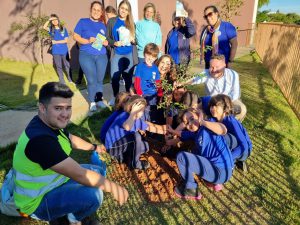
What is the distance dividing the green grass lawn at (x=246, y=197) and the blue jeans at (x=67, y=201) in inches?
21.0

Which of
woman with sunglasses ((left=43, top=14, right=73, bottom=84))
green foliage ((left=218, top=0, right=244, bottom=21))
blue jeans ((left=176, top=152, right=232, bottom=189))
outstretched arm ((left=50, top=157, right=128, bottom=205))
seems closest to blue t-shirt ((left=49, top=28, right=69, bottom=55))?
woman with sunglasses ((left=43, top=14, right=73, bottom=84))

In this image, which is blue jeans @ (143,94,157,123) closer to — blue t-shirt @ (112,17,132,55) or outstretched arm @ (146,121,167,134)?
outstretched arm @ (146,121,167,134)

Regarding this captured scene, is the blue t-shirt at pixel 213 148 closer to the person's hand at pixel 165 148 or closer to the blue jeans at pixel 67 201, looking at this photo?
the person's hand at pixel 165 148

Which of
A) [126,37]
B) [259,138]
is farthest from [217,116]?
[126,37]

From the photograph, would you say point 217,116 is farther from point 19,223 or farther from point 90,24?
point 90,24

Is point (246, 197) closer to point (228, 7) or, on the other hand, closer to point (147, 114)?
point (147, 114)

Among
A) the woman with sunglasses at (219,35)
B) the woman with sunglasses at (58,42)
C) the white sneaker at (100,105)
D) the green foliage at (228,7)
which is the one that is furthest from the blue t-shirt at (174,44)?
the green foliage at (228,7)

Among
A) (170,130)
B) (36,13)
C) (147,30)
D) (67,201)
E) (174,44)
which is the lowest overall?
(170,130)

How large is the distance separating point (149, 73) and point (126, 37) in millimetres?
1387

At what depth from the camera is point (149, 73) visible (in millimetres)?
4023

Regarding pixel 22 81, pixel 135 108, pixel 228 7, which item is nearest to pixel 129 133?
pixel 135 108

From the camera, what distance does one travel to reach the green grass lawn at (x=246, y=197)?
8.81 ft

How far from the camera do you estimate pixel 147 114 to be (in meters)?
4.13

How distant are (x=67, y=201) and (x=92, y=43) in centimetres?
343
